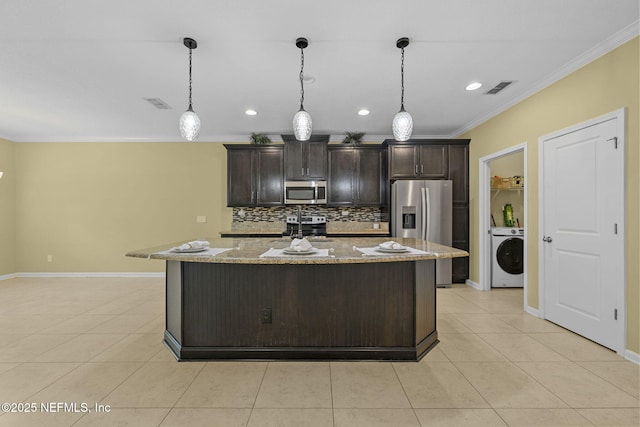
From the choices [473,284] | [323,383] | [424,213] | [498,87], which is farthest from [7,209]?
[473,284]

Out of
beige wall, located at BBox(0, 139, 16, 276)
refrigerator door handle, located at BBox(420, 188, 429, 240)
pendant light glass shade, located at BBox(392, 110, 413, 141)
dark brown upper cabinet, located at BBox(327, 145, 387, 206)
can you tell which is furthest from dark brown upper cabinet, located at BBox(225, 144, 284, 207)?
beige wall, located at BBox(0, 139, 16, 276)

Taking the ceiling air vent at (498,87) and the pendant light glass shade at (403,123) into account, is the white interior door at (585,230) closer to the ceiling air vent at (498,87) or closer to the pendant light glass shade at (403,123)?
the ceiling air vent at (498,87)

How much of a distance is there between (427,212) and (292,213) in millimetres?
2293

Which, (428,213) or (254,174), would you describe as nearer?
(428,213)

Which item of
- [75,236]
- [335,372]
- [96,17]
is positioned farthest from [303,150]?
[75,236]

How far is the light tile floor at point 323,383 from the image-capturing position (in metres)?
1.71

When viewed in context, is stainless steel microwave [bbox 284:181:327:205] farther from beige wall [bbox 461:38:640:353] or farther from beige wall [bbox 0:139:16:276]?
beige wall [bbox 0:139:16:276]

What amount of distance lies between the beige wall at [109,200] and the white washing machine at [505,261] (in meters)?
4.46

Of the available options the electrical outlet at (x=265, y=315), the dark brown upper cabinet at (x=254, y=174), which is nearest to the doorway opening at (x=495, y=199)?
the dark brown upper cabinet at (x=254, y=174)

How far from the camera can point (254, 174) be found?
512 cm

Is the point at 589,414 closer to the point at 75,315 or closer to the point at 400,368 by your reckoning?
the point at 400,368

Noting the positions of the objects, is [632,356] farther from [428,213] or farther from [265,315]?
[265,315]

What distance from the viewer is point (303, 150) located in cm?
507

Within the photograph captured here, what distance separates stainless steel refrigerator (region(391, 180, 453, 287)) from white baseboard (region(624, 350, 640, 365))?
2.37 m
